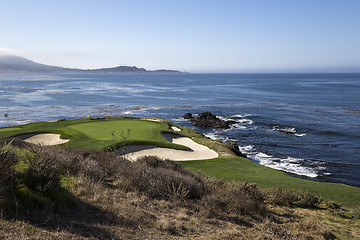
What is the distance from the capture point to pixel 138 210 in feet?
24.9

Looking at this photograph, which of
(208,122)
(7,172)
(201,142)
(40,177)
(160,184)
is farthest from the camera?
(208,122)

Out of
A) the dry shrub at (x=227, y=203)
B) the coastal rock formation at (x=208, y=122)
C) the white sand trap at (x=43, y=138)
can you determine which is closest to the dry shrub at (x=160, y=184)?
the dry shrub at (x=227, y=203)

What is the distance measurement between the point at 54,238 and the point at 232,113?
51880 millimetres

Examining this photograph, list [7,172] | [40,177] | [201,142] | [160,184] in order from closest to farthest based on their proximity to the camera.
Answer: [7,172] < [40,177] < [160,184] < [201,142]

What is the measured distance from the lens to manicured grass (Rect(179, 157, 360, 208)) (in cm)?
1424

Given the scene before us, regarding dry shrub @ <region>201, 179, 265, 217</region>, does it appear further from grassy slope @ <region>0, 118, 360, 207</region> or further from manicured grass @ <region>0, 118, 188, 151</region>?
manicured grass @ <region>0, 118, 188, 151</region>

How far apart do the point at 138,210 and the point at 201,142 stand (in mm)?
18587

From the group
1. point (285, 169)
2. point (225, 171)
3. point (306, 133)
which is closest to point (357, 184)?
point (285, 169)

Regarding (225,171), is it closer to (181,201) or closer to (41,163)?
(181,201)

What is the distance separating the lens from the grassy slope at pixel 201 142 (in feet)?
49.9

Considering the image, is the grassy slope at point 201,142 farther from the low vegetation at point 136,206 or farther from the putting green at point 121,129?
the low vegetation at point 136,206

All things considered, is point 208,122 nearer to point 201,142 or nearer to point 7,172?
point 201,142

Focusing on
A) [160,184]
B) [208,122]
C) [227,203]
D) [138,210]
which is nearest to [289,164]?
[227,203]

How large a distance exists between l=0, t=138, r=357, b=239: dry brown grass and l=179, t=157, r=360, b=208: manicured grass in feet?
15.2
